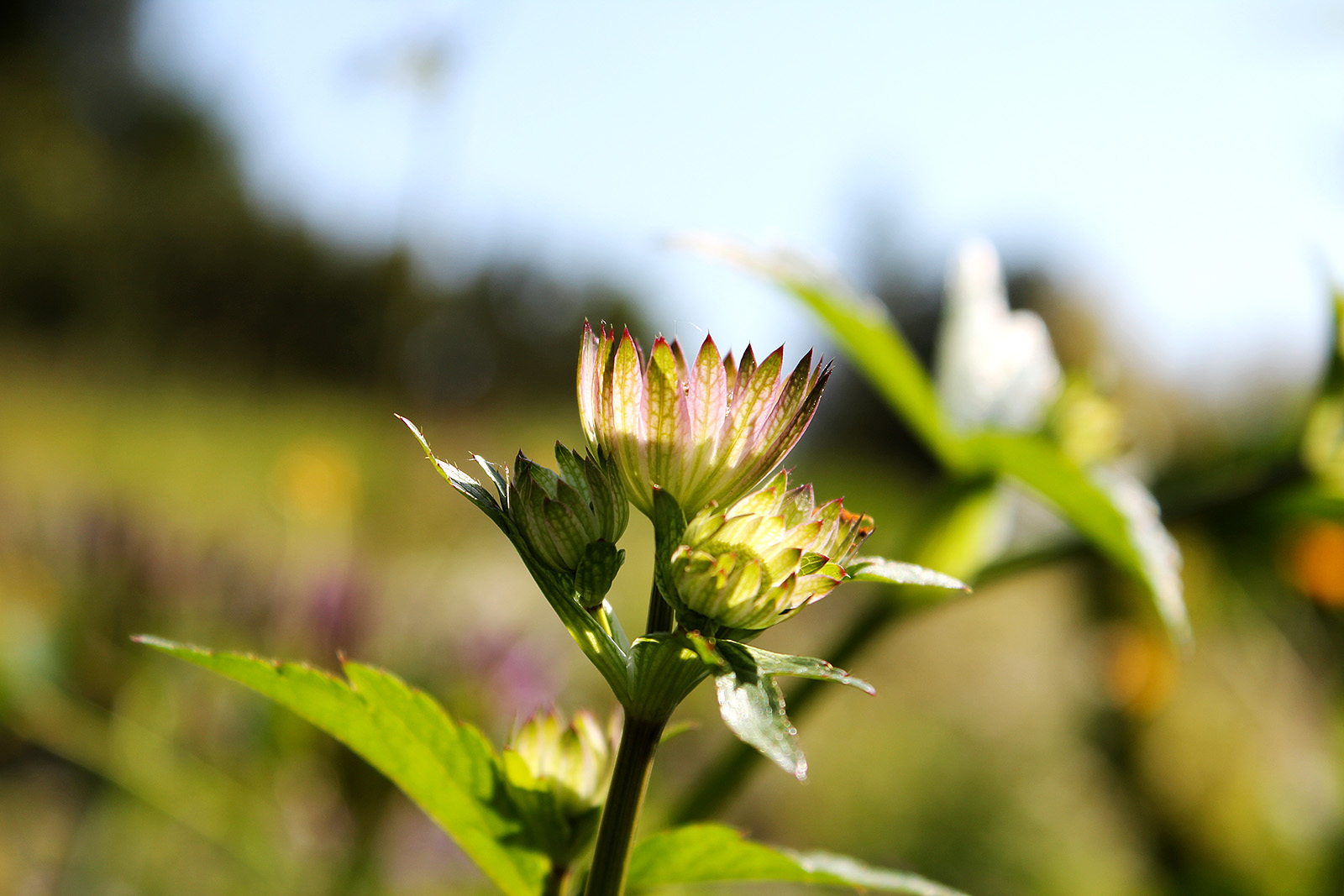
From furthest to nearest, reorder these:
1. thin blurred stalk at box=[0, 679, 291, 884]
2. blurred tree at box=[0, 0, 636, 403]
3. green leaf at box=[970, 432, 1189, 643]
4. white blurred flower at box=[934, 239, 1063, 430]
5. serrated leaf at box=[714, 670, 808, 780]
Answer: blurred tree at box=[0, 0, 636, 403]
thin blurred stalk at box=[0, 679, 291, 884]
white blurred flower at box=[934, 239, 1063, 430]
green leaf at box=[970, 432, 1189, 643]
serrated leaf at box=[714, 670, 808, 780]

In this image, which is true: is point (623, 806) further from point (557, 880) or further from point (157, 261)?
point (157, 261)

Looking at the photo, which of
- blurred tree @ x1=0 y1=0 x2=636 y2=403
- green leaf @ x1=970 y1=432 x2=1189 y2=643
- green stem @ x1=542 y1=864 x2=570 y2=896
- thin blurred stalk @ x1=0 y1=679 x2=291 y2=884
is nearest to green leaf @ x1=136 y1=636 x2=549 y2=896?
green stem @ x1=542 y1=864 x2=570 y2=896

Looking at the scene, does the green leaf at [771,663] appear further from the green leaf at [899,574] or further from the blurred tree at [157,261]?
the blurred tree at [157,261]

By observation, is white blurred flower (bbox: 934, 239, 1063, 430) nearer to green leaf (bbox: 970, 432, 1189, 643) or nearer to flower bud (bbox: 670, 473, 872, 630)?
green leaf (bbox: 970, 432, 1189, 643)

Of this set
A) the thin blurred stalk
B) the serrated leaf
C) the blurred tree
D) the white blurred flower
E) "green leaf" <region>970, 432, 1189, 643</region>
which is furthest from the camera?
the blurred tree

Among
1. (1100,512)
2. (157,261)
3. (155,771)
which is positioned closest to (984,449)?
(1100,512)

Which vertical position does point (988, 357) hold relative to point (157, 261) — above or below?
above

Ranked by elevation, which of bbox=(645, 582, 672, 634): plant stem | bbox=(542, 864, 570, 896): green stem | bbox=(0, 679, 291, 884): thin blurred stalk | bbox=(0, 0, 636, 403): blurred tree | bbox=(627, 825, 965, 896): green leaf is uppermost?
bbox=(645, 582, 672, 634): plant stem

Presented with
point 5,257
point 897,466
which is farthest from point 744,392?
point 5,257
